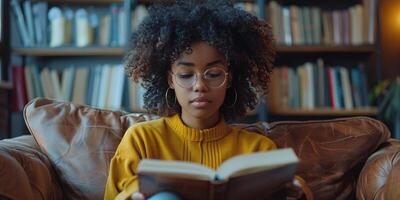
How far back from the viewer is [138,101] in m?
2.52

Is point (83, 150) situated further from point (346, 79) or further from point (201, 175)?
point (346, 79)

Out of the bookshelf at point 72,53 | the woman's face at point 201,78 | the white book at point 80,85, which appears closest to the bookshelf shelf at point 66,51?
the bookshelf at point 72,53

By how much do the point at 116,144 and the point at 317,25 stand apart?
1535 mm

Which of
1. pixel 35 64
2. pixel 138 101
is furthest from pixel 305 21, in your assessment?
pixel 35 64

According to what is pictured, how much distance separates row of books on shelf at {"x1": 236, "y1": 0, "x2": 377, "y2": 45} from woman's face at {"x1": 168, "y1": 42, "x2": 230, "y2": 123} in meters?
1.41

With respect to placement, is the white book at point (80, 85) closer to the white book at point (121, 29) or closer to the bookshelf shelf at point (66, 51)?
the bookshelf shelf at point (66, 51)

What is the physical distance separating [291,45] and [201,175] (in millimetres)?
1784

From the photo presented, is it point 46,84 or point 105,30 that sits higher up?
point 105,30

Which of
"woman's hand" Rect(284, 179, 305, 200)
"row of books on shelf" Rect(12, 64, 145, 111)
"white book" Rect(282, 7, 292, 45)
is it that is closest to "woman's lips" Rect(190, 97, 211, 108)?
"woman's hand" Rect(284, 179, 305, 200)

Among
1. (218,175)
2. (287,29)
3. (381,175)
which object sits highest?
(287,29)

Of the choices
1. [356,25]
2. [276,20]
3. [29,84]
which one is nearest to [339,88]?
[356,25]

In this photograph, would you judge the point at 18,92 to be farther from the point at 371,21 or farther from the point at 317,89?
the point at 371,21

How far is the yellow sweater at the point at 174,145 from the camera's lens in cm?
117

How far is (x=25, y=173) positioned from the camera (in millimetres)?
1147
